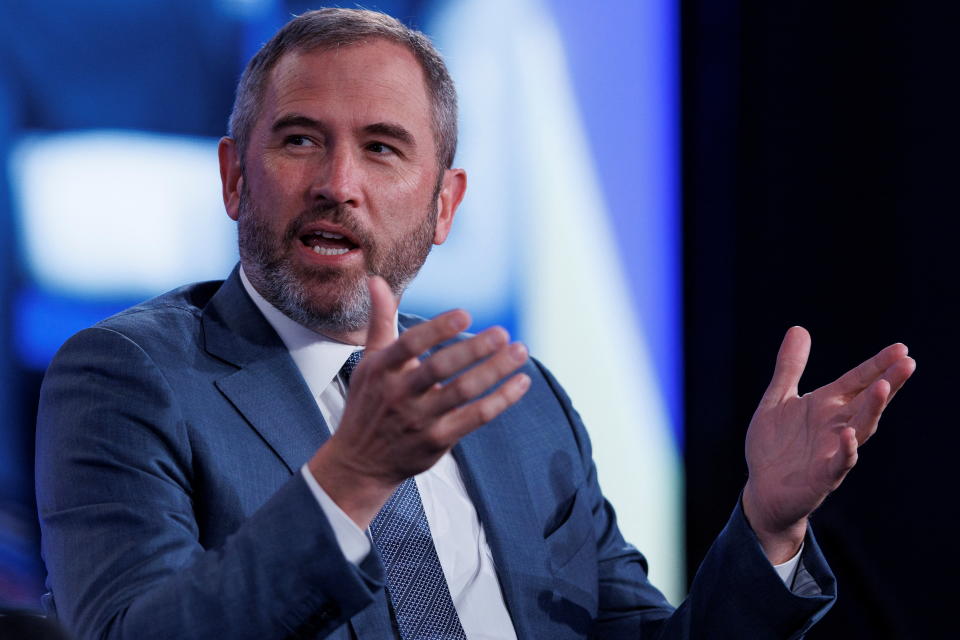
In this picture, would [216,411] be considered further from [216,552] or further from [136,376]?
[216,552]

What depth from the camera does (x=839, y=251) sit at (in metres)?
2.66

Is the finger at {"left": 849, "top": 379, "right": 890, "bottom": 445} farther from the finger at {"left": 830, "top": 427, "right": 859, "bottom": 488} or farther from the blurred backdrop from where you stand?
the blurred backdrop

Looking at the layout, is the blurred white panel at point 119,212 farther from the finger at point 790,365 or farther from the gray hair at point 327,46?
the finger at point 790,365

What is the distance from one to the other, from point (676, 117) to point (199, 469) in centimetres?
183

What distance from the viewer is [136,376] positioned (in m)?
1.45

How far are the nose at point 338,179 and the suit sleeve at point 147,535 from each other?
0.37m

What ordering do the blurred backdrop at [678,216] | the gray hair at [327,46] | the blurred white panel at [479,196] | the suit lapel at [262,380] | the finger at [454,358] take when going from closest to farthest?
the finger at [454,358]
the suit lapel at [262,380]
the gray hair at [327,46]
the blurred backdrop at [678,216]
the blurred white panel at [479,196]

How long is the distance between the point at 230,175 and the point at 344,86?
11.2 inches

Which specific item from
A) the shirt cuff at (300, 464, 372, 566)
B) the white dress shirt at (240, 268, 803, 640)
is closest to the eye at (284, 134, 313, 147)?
the white dress shirt at (240, 268, 803, 640)

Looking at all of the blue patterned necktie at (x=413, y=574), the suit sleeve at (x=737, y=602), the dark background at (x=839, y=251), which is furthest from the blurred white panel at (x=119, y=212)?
the dark background at (x=839, y=251)

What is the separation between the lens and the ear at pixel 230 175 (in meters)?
1.80

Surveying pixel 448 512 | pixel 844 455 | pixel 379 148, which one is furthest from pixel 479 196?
pixel 844 455

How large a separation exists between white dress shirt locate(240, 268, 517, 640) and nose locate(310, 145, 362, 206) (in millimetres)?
208

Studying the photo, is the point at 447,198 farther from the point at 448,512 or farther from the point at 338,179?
the point at 448,512
